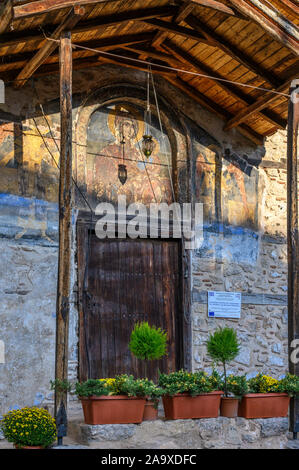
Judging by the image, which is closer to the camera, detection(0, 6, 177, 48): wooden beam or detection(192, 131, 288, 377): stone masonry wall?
detection(0, 6, 177, 48): wooden beam

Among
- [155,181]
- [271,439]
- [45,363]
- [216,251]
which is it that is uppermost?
[155,181]

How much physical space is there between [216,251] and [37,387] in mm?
3631

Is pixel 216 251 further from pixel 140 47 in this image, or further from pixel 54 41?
pixel 54 41

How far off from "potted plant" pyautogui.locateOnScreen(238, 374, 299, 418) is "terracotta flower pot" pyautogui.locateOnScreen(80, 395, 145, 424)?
150 centimetres

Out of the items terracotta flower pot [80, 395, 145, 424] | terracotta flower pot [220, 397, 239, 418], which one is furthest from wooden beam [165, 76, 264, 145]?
terracotta flower pot [80, 395, 145, 424]

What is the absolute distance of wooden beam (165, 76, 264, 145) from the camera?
1095 centimetres

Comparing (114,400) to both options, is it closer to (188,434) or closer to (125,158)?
(188,434)

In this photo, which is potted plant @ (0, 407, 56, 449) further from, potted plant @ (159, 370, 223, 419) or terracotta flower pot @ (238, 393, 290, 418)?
terracotta flower pot @ (238, 393, 290, 418)

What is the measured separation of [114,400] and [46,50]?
14.2 feet

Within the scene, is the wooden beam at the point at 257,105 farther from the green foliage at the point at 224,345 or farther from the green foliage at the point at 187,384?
the green foliage at the point at 187,384

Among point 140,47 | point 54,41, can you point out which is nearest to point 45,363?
Result: point 54,41

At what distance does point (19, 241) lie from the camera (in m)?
9.25

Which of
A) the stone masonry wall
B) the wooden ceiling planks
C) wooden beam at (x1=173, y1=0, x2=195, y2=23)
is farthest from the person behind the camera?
the stone masonry wall

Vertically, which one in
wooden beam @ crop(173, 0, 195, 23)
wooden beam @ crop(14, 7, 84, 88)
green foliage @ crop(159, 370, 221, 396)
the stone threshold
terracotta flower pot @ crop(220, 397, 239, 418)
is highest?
wooden beam @ crop(173, 0, 195, 23)
